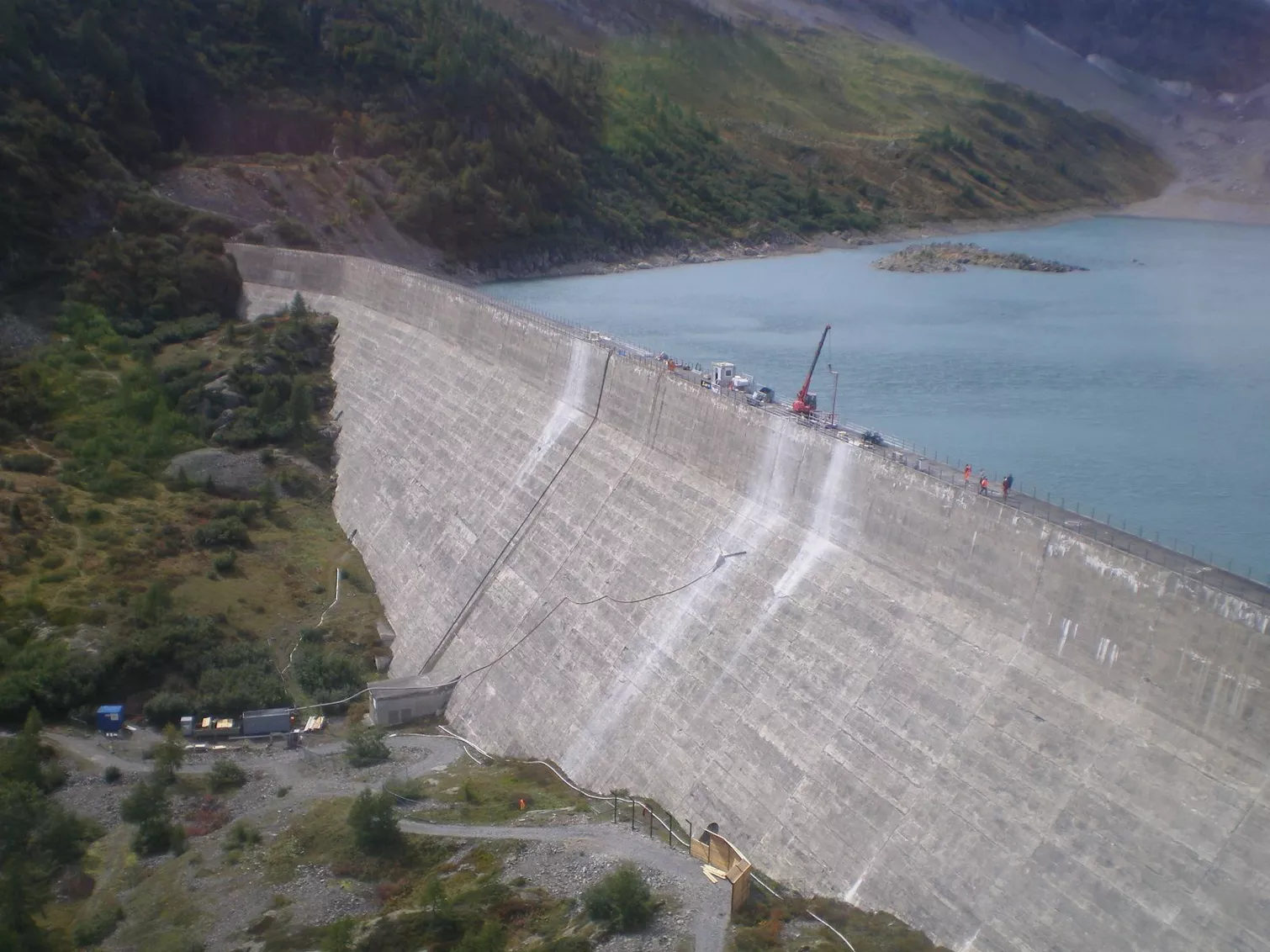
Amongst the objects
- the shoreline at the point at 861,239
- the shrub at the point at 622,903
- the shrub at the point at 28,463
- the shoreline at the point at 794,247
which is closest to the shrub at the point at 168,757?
the shrub at the point at 622,903

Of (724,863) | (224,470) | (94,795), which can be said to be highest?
(724,863)

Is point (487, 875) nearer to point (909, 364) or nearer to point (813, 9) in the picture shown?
→ point (909, 364)

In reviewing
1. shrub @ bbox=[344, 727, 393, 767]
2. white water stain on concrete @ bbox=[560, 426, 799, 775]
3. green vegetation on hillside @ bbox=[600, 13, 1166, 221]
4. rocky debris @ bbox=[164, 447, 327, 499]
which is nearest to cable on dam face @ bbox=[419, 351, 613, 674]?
shrub @ bbox=[344, 727, 393, 767]

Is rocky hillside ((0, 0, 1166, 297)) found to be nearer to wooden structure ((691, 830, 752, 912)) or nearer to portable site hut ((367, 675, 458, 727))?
portable site hut ((367, 675, 458, 727))

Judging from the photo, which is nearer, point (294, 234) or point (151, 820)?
point (151, 820)

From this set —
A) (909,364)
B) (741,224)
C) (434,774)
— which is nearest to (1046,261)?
(741,224)

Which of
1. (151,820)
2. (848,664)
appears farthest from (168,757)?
(848,664)

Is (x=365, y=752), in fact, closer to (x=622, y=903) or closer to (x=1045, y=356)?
(x=622, y=903)
